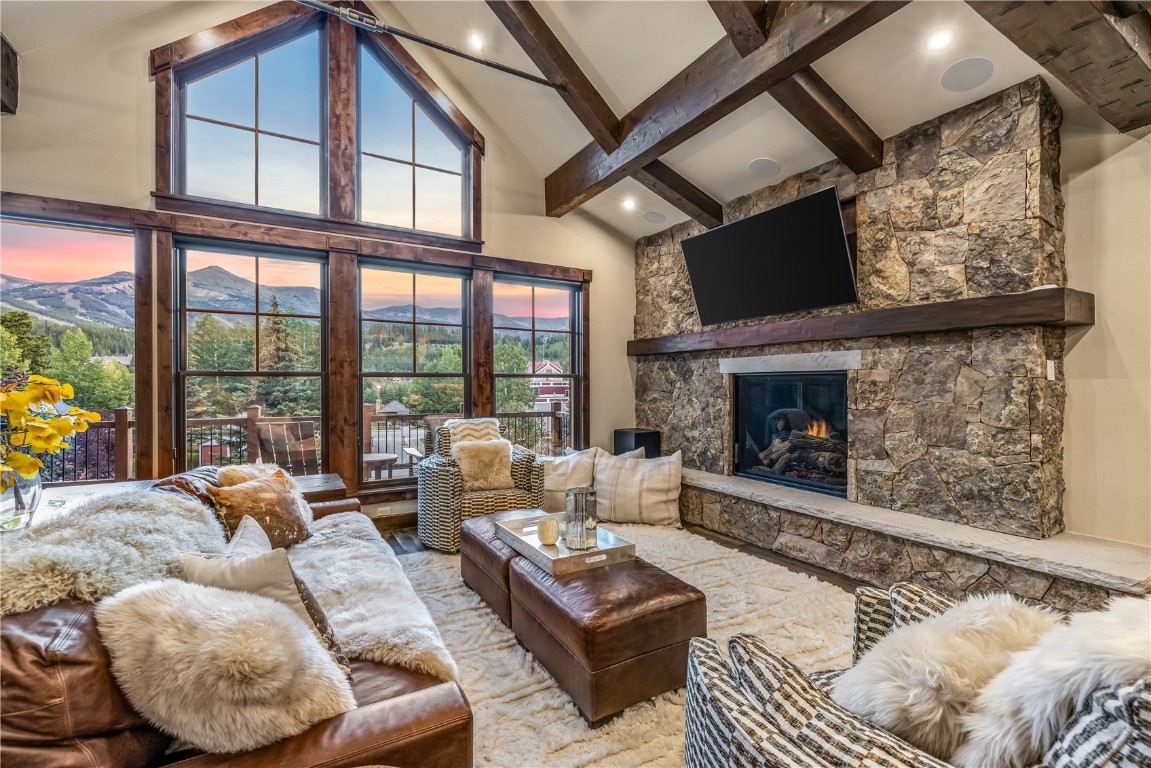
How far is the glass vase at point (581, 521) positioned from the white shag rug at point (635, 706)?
1.78 feet

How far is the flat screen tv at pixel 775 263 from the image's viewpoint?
345 cm

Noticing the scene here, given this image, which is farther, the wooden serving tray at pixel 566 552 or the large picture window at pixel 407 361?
the large picture window at pixel 407 361

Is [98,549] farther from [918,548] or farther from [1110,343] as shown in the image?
[1110,343]

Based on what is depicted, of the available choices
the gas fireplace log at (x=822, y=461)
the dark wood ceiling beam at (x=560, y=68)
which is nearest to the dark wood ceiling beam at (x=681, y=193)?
the dark wood ceiling beam at (x=560, y=68)

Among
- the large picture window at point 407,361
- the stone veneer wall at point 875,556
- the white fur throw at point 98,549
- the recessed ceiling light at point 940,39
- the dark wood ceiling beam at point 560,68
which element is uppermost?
the dark wood ceiling beam at point 560,68

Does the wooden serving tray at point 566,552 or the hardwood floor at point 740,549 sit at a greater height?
the wooden serving tray at point 566,552

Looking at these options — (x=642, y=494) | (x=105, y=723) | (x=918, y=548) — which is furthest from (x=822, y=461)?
(x=105, y=723)

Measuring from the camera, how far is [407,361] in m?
4.54

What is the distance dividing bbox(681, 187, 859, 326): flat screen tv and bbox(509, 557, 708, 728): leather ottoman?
8.35ft

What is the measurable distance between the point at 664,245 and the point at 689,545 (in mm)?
3058

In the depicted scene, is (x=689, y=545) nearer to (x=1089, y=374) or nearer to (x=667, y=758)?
(x=667, y=758)

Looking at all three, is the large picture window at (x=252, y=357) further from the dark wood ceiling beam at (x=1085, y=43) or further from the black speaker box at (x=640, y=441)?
the dark wood ceiling beam at (x=1085, y=43)

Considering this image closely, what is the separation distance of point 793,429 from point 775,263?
1.35m

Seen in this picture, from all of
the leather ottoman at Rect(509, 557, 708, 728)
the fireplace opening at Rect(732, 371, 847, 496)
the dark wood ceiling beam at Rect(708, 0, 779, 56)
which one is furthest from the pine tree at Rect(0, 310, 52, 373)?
the fireplace opening at Rect(732, 371, 847, 496)
